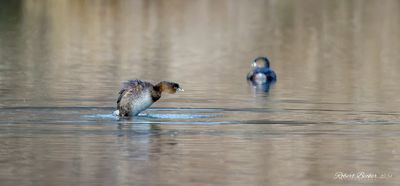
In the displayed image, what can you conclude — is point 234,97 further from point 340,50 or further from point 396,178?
point 340,50

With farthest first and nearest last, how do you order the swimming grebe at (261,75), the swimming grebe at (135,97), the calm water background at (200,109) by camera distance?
the swimming grebe at (261,75) < the swimming grebe at (135,97) < the calm water background at (200,109)

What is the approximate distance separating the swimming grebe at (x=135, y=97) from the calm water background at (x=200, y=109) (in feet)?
0.80

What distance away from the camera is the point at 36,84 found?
2977 centimetres

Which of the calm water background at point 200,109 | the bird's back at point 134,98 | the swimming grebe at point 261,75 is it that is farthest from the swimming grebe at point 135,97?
the swimming grebe at point 261,75

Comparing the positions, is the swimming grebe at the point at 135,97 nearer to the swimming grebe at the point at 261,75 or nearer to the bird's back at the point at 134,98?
the bird's back at the point at 134,98

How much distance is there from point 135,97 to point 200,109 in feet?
6.75

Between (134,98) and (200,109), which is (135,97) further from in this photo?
(200,109)

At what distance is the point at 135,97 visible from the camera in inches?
891

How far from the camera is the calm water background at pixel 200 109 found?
17.4m

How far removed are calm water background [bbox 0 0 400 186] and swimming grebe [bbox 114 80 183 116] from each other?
0.80ft

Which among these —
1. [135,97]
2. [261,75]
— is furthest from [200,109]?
[261,75]

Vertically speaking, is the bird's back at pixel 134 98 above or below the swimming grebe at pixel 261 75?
above

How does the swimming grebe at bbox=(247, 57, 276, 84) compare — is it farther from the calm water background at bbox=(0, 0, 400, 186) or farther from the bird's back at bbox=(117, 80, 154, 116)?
the bird's back at bbox=(117, 80, 154, 116)

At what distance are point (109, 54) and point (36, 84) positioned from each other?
42.2 ft
